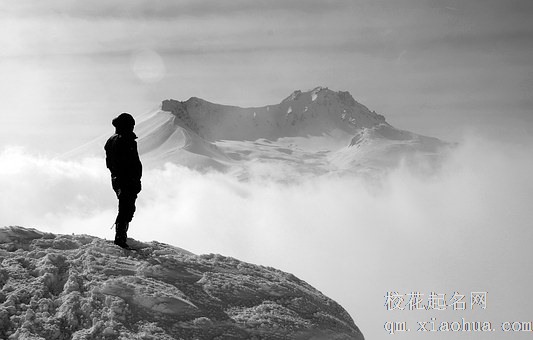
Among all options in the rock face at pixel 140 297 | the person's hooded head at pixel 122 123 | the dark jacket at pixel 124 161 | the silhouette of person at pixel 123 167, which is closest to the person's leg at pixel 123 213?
the silhouette of person at pixel 123 167

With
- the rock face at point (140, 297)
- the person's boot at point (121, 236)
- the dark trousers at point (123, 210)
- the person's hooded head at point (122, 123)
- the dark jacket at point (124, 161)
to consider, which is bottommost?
the rock face at point (140, 297)

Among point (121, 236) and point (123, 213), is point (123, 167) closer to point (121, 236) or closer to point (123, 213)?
point (123, 213)

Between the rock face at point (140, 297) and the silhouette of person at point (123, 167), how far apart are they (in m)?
0.49

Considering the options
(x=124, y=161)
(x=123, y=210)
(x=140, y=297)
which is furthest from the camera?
(x=123, y=210)

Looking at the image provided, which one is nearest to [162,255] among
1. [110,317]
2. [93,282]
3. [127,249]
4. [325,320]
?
[127,249]

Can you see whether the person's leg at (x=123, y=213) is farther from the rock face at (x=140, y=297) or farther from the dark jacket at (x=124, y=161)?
the rock face at (x=140, y=297)

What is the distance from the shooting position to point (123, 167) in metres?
10.4

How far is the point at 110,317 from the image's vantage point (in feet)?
25.6

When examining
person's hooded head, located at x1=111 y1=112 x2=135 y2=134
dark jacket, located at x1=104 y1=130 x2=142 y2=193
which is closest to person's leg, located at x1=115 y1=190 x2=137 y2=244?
dark jacket, located at x1=104 y1=130 x2=142 y2=193

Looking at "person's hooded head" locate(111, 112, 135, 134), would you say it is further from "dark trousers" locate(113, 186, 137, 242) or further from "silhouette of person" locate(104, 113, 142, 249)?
"dark trousers" locate(113, 186, 137, 242)

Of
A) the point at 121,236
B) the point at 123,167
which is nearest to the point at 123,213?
the point at 121,236

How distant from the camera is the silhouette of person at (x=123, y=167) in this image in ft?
34.0

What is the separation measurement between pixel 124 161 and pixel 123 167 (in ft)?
0.39

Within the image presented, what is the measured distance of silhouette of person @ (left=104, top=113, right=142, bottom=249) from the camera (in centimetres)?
1035
